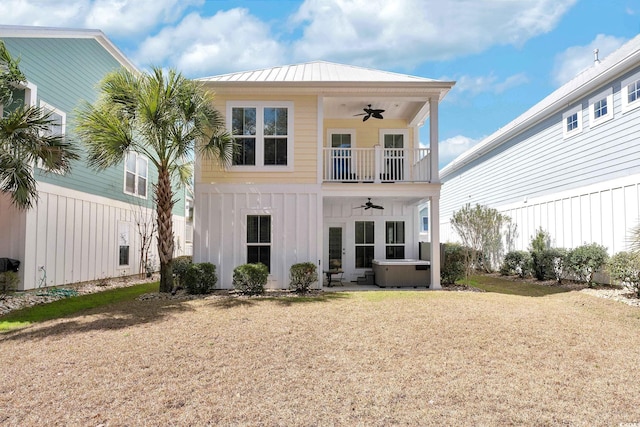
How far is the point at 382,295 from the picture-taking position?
10070 millimetres

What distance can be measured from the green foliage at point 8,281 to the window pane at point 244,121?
7.00 meters

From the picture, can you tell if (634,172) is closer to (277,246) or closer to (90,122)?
(277,246)

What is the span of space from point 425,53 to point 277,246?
17.7 meters

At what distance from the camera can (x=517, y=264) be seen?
52.4ft

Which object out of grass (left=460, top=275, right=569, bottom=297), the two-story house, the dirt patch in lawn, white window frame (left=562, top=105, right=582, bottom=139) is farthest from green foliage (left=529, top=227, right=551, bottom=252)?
the dirt patch in lawn

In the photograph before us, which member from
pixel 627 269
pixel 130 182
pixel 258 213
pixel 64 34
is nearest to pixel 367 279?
pixel 258 213

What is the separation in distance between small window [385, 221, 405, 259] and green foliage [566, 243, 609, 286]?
17.1ft

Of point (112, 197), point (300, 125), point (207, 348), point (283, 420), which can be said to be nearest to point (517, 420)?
point (283, 420)

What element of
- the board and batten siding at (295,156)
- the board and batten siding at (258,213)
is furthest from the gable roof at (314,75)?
the board and batten siding at (258,213)

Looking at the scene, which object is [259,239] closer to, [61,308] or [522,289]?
[61,308]

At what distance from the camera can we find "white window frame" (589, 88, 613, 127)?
40.1ft

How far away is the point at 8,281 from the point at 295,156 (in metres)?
8.25

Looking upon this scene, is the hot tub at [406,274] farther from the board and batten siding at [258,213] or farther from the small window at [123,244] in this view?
the small window at [123,244]

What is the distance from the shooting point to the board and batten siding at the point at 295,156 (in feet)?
38.0
